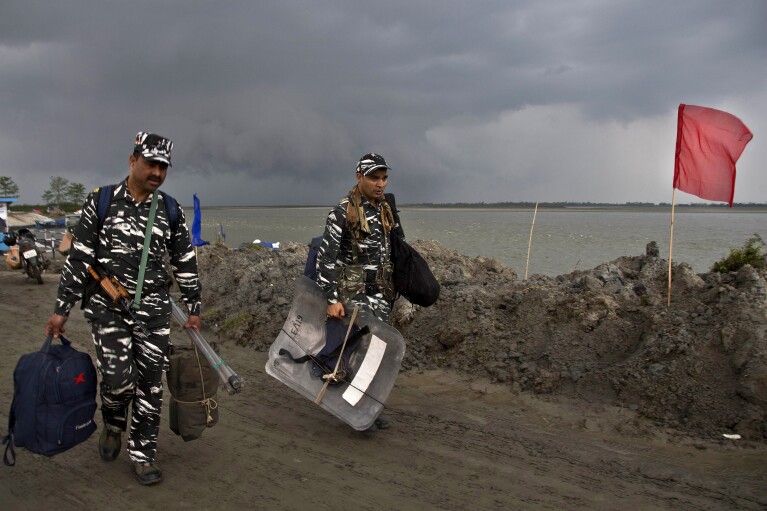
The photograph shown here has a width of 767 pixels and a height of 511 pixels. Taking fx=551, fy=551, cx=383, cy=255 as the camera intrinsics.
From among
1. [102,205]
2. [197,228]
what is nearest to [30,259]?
[197,228]

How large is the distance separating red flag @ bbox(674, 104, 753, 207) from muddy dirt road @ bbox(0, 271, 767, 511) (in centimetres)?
303

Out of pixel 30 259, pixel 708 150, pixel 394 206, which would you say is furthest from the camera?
pixel 30 259

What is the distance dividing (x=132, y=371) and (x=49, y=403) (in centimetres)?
49

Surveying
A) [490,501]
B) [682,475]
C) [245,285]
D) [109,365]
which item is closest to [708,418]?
[682,475]

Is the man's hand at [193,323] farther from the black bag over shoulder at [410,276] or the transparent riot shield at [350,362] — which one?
the black bag over shoulder at [410,276]

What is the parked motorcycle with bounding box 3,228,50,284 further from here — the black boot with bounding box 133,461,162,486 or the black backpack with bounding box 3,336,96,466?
the black boot with bounding box 133,461,162,486

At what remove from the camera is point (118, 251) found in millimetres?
3516

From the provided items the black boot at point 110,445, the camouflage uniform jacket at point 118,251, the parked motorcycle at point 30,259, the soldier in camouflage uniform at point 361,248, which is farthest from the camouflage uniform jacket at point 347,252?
the parked motorcycle at point 30,259

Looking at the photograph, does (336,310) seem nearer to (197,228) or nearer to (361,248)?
(361,248)

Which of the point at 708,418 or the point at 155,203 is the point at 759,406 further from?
the point at 155,203

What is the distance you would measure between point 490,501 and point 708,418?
2.33 metres

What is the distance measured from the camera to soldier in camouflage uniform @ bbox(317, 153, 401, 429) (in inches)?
170

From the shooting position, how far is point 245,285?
962 centimetres

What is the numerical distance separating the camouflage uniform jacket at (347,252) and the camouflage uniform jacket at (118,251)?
4.00 feet
